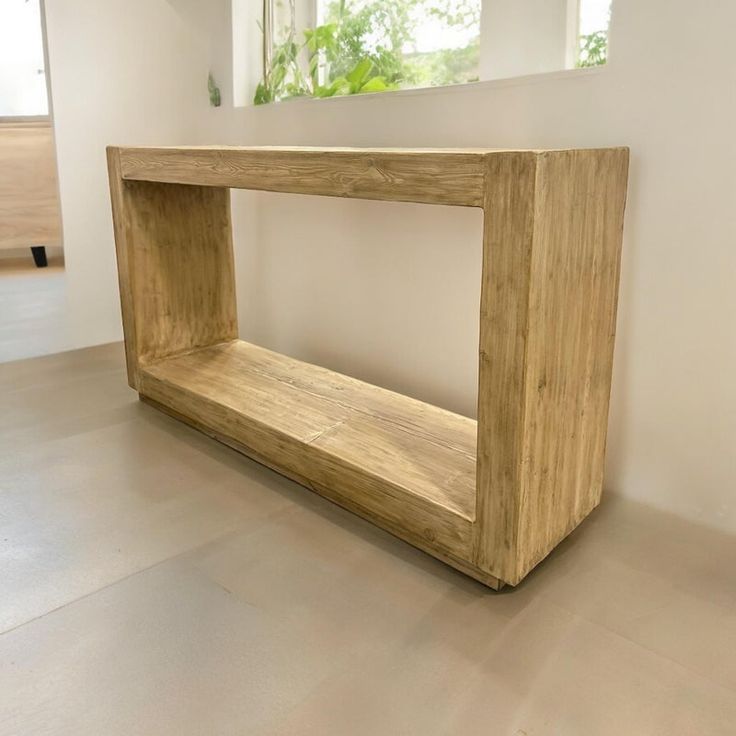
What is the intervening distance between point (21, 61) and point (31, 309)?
211 centimetres

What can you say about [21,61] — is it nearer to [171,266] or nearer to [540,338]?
[171,266]

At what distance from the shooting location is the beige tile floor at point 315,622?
963 mm

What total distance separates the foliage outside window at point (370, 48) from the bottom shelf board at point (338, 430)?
86 cm

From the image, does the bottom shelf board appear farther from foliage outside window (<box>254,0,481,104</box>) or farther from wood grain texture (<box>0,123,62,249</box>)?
wood grain texture (<box>0,123,62,249</box>)

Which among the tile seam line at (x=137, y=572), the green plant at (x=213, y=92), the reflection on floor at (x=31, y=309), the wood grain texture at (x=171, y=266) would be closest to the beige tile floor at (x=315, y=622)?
the tile seam line at (x=137, y=572)

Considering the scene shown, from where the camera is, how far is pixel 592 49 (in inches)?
66.1

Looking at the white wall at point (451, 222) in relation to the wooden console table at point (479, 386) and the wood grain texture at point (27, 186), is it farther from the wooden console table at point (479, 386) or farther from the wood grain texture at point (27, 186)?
the wood grain texture at point (27, 186)

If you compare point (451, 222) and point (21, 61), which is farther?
point (21, 61)

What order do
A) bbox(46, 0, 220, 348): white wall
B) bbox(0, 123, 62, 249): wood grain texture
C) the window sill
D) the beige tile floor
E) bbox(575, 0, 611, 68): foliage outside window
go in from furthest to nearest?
1. bbox(0, 123, 62, 249): wood grain texture
2. bbox(46, 0, 220, 348): white wall
3. bbox(575, 0, 611, 68): foliage outside window
4. the window sill
5. the beige tile floor

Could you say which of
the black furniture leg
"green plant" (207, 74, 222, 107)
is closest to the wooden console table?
"green plant" (207, 74, 222, 107)

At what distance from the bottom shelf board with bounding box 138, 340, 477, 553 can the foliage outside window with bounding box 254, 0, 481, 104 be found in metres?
0.86

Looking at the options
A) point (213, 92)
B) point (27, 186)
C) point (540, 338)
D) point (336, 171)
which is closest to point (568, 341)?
point (540, 338)

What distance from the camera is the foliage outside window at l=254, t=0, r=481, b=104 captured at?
A: 1.95 meters

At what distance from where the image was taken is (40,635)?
43.8 inches
